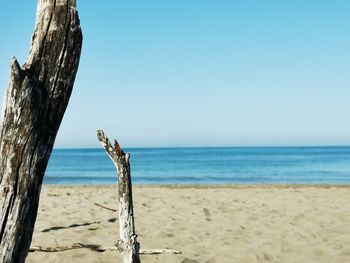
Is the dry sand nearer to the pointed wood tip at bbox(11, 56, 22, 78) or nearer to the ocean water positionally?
the pointed wood tip at bbox(11, 56, 22, 78)

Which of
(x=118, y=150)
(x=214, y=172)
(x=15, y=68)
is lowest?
(x=214, y=172)

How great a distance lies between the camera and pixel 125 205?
5.81 m

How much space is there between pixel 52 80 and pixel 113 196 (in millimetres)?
14218

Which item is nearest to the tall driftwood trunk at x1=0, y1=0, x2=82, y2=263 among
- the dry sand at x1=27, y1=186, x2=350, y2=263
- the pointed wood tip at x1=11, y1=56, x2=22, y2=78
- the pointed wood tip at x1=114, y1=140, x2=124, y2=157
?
the pointed wood tip at x1=11, y1=56, x2=22, y2=78

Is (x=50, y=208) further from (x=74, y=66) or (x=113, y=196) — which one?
(x=74, y=66)

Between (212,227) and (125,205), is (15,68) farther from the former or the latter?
(212,227)

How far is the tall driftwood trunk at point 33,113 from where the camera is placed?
9.40ft

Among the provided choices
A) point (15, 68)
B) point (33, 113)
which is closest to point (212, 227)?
point (33, 113)

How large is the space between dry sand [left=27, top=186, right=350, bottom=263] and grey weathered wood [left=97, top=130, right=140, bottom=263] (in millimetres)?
2752

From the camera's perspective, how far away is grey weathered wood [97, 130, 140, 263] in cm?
563

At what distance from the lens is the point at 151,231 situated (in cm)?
1066

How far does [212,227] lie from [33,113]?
8811 mm

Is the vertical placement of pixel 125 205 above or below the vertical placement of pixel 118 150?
below

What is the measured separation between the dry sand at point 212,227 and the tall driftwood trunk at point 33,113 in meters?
5.57
